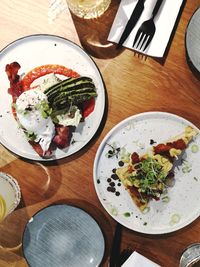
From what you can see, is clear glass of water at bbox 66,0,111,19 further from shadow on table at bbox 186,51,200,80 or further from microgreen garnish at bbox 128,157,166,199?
microgreen garnish at bbox 128,157,166,199

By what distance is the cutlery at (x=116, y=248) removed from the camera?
1.86 meters

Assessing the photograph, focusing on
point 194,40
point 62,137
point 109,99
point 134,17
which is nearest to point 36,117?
point 62,137

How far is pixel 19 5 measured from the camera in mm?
1911

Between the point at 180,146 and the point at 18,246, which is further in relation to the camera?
the point at 18,246

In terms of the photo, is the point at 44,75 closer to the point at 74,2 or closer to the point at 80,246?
the point at 74,2

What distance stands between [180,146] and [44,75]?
0.53 m

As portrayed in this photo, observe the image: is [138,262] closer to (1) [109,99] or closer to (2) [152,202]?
(2) [152,202]

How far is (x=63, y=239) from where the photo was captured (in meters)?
1.90

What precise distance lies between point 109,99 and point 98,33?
0.23 meters

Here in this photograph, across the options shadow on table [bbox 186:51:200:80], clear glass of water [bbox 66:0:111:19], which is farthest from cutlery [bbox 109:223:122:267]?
clear glass of water [bbox 66:0:111:19]

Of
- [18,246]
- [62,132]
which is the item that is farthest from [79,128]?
[18,246]

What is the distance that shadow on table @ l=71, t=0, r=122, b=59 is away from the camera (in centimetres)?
188

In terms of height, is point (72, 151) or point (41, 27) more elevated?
point (41, 27)

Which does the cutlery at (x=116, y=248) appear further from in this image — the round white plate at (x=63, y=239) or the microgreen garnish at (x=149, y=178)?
the microgreen garnish at (x=149, y=178)
